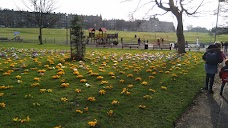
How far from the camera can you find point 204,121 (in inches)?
230

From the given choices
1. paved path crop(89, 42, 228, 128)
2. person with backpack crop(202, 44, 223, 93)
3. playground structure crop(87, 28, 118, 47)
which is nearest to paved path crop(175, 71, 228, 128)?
paved path crop(89, 42, 228, 128)

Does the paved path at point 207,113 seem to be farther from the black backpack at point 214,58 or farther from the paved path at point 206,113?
the black backpack at point 214,58

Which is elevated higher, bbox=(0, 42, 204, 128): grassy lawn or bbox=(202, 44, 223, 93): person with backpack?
bbox=(202, 44, 223, 93): person with backpack

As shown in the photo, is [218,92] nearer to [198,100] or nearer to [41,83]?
[198,100]

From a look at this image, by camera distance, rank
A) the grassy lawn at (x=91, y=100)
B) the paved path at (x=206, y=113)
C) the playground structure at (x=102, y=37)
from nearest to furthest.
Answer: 1. the grassy lawn at (x=91, y=100)
2. the paved path at (x=206, y=113)
3. the playground structure at (x=102, y=37)

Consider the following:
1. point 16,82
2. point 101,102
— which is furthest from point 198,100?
point 16,82

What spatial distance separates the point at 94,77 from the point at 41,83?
2154mm

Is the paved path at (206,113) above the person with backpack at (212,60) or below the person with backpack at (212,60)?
below

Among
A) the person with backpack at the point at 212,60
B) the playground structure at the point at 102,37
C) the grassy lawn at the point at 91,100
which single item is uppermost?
the playground structure at the point at 102,37

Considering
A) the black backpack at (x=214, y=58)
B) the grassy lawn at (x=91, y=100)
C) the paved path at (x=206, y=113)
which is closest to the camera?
the grassy lawn at (x=91, y=100)

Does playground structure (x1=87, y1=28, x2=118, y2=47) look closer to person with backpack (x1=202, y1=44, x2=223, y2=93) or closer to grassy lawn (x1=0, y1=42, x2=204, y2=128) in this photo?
grassy lawn (x1=0, y1=42, x2=204, y2=128)

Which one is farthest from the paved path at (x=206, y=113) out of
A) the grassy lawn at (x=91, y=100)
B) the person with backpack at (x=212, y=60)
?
the person with backpack at (x=212, y=60)

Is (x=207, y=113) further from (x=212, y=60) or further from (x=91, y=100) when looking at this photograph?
(x=91, y=100)

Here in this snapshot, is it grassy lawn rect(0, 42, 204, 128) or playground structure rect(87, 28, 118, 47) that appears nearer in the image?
grassy lawn rect(0, 42, 204, 128)
